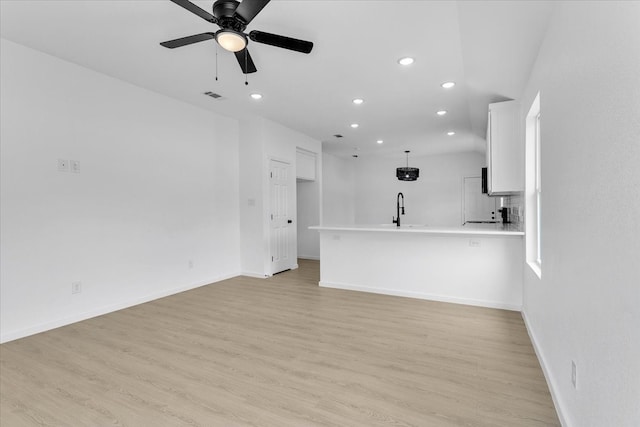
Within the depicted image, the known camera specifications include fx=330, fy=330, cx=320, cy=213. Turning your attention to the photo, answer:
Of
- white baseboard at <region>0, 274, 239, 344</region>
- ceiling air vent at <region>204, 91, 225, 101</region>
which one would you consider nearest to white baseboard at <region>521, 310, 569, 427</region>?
white baseboard at <region>0, 274, 239, 344</region>

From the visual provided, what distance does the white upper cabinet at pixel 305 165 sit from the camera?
22.8ft

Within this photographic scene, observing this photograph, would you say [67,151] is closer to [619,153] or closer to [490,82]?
[619,153]

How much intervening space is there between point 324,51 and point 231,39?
1229mm

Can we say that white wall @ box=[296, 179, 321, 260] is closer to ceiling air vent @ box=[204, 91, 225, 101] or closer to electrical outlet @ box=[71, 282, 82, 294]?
ceiling air vent @ box=[204, 91, 225, 101]

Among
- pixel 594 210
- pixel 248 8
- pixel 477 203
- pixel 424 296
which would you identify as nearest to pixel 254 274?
Result: pixel 424 296

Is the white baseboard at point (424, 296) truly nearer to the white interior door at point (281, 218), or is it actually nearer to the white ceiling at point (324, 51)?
the white interior door at point (281, 218)

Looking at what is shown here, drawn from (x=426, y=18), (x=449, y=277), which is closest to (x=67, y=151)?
(x=426, y=18)

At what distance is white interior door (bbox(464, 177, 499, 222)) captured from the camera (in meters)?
8.73

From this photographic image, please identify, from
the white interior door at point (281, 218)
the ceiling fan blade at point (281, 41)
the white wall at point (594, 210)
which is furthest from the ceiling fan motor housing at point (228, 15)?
the white interior door at point (281, 218)

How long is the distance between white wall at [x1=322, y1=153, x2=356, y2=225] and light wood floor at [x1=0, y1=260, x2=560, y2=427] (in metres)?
5.30

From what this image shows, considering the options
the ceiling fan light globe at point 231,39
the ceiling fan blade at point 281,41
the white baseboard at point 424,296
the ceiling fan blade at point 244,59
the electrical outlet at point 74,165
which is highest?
the ceiling fan blade at point 244,59

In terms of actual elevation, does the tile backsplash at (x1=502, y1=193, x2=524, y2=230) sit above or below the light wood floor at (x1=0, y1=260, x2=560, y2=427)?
above

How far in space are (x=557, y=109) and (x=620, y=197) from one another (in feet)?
3.54

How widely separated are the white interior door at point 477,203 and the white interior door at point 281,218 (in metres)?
5.22
